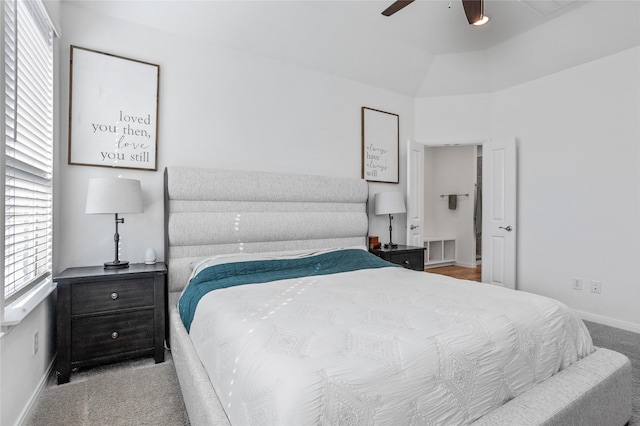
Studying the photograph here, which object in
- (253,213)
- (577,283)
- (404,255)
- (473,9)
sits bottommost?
(577,283)

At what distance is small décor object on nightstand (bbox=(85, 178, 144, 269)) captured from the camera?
→ 7.57 ft

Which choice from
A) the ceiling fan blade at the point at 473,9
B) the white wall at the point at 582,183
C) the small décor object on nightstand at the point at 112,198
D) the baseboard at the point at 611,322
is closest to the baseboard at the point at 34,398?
the small décor object on nightstand at the point at 112,198

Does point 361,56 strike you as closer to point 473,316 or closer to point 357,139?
point 357,139

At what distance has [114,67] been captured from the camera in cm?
265

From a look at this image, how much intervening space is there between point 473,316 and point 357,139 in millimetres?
2746

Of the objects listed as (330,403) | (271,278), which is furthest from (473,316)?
(271,278)

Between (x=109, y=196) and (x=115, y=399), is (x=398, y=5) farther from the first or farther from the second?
(x=115, y=399)

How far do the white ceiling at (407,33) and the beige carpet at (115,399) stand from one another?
2644mm

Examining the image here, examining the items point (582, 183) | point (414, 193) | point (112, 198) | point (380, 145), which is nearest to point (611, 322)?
point (582, 183)

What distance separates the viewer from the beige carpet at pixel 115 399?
5.77 ft

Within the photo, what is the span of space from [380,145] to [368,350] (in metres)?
3.22

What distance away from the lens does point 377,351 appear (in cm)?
114

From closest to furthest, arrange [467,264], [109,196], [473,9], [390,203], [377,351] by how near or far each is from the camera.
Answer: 1. [377,351]
2. [473,9]
3. [109,196]
4. [390,203]
5. [467,264]

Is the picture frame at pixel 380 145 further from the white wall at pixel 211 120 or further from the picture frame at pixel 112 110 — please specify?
the picture frame at pixel 112 110
